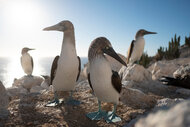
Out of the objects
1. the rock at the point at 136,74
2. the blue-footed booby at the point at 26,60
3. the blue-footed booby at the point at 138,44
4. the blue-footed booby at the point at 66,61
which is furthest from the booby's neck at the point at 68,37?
the blue-footed booby at the point at 26,60

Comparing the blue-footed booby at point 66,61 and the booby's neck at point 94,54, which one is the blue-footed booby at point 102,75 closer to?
the booby's neck at point 94,54

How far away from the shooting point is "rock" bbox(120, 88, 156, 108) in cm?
307

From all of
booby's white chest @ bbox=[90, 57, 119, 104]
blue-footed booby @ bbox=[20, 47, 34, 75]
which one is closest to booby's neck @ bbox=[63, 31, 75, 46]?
booby's white chest @ bbox=[90, 57, 119, 104]

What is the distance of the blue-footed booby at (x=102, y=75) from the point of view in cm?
235

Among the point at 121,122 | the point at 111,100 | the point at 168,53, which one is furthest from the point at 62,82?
the point at 168,53

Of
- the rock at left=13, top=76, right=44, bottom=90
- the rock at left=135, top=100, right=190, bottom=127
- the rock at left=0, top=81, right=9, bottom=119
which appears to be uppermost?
the rock at left=135, top=100, right=190, bottom=127

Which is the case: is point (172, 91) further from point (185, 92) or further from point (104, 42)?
point (104, 42)

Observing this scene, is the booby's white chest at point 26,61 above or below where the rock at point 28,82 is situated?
above

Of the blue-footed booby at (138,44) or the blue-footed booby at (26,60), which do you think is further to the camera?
the blue-footed booby at (26,60)

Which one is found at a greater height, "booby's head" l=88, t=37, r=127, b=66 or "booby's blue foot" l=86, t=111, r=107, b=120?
"booby's head" l=88, t=37, r=127, b=66

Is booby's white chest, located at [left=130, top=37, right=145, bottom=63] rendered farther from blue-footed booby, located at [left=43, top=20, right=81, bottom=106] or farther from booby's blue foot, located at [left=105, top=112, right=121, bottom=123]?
booby's blue foot, located at [left=105, top=112, right=121, bottom=123]

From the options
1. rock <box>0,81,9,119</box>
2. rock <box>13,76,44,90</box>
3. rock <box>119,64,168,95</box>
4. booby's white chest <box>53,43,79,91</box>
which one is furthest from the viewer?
rock <box>13,76,44,90</box>

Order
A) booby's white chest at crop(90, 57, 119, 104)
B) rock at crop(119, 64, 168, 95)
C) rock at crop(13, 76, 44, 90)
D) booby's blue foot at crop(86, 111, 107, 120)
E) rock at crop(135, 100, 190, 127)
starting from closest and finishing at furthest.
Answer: rock at crop(135, 100, 190, 127)
booby's white chest at crop(90, 57, 119, 104)
booby's blue foot at crop(86, 111, 107, 120)
rock at crop(119, 64, 168, 95)
rock at crop(13, 76, 44, 90)

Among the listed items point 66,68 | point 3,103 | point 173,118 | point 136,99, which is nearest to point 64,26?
point 66,68
